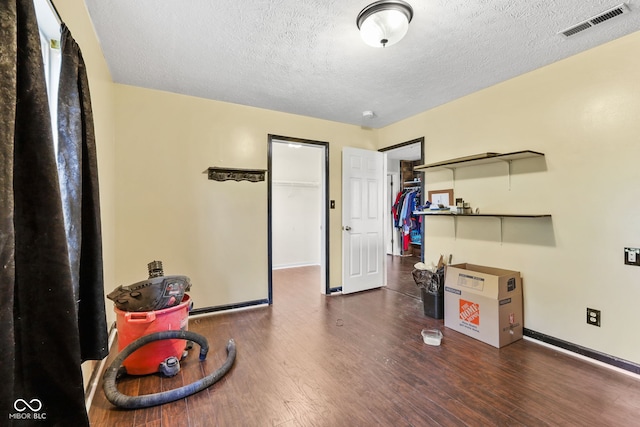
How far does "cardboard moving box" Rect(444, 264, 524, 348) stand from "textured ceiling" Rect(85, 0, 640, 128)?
1.88m

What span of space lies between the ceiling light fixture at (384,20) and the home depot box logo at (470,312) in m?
2.31

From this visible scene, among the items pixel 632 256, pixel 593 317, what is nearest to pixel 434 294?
pixel 593 317

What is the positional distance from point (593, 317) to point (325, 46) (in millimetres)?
2992

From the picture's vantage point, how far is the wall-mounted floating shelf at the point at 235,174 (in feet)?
10.6

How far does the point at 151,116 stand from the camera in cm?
298

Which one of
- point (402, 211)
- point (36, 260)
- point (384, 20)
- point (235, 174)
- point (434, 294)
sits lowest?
point (434, 294)

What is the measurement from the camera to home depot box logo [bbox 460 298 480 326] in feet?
Result: 8.42

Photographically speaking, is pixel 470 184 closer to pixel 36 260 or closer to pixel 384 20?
pixel 384 20

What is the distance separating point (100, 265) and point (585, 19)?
11.0 feet

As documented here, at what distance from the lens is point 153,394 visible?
1.78 meters

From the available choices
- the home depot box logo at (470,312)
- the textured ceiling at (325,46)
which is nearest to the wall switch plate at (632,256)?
the home depot box logo at (470,312)

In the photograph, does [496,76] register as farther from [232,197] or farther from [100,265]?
[100,265]

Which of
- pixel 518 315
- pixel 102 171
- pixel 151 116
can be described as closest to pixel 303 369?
pixel 518 315

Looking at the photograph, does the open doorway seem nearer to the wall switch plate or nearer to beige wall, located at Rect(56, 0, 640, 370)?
beige wall, located at Rect(56, 0, 640, 370)
